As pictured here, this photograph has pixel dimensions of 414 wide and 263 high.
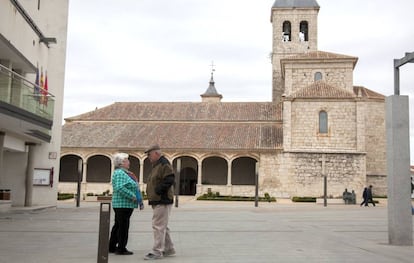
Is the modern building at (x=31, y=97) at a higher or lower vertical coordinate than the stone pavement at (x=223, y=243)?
higher

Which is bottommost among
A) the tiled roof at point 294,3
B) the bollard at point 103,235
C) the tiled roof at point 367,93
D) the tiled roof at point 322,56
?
the bollard at point 103,235

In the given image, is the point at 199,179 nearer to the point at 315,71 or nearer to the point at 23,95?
the point at 315,71

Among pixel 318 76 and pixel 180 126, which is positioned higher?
pixel 318 76

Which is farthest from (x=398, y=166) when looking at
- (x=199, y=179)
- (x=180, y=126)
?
(x=180, y=126)

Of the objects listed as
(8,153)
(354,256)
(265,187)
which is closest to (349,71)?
(265,187)

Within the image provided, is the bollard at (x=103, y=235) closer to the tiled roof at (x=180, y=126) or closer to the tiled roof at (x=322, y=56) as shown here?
the tiled roof at (x=180, y=126)

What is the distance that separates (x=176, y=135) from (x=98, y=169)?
7.46 m

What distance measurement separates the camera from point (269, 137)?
133 ft

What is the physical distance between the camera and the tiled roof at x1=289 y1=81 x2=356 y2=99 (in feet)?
129

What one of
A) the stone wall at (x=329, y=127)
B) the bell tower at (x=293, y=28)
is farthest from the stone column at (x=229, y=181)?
the bell tower at (x=293, y=28)

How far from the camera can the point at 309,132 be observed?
39344 millimetres

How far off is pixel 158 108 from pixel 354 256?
131 feet

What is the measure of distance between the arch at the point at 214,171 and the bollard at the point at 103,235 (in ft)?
117

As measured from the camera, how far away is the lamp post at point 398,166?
944 centimetres
